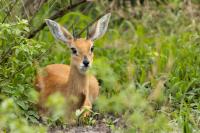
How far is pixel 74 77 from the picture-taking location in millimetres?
7133

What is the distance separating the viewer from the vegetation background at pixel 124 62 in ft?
16.7

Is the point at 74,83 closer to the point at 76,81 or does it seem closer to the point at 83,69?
the point at 76,81

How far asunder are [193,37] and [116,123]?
2.04 metres

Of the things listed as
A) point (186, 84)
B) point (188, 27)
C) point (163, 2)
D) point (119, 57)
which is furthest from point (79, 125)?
point (163, 2)

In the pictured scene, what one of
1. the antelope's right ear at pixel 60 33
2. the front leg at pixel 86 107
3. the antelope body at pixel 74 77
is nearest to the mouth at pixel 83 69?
the antelope body at pixel 74 77

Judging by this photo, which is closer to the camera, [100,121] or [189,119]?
[189,119]

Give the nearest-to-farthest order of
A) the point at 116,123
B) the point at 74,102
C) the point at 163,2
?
1. the point at 116,123
2. the point at 74,102
3. the point at 163,2

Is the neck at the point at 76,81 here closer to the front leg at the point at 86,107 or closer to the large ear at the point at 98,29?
the front leg at the point at 86,107

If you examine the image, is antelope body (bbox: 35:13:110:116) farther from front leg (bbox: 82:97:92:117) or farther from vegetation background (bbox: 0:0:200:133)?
vegetation background (bbox: 0:0:200:133)

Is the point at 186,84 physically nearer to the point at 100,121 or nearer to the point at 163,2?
the point at 100,121

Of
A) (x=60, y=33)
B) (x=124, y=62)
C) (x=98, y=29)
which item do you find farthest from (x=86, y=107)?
(x=124, y=62)

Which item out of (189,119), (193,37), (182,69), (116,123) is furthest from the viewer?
(193,37)

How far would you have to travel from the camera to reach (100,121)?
6613 millimetres

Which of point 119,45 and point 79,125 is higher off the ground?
point 119,45
